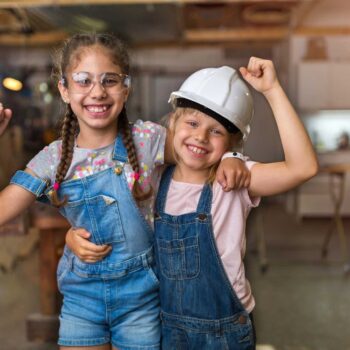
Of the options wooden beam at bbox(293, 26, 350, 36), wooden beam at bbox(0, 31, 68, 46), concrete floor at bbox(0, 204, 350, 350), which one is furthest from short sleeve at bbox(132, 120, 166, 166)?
wooden beam at bbox(293, 26, 350, 36)

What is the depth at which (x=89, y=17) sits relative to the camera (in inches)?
118

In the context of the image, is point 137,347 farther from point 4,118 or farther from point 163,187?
point 4,118

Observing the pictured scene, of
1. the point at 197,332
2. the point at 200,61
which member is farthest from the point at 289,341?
the point at 200,61

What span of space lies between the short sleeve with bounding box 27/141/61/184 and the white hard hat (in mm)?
233

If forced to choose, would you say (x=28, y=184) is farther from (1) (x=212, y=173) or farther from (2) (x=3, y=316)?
(2) (x=3, y=316)

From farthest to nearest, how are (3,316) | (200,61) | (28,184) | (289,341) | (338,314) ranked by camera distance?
A: (200,61) < (338,314) < (289,341) < (3,316) < (28,184)

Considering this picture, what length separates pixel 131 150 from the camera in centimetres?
87

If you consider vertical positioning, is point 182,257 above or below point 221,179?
below

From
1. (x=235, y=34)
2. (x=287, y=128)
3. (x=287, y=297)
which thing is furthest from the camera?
(x=235, y=34)

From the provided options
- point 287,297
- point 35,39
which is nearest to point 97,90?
point 287,297

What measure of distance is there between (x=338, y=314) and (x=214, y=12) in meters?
1.86

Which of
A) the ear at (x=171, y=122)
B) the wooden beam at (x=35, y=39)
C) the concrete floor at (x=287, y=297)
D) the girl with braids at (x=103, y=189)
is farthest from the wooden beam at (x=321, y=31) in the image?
the girl with braids at (x=103, y=189)

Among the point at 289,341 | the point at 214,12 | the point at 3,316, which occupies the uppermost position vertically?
the point at 214,12

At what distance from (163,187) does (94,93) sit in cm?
22
